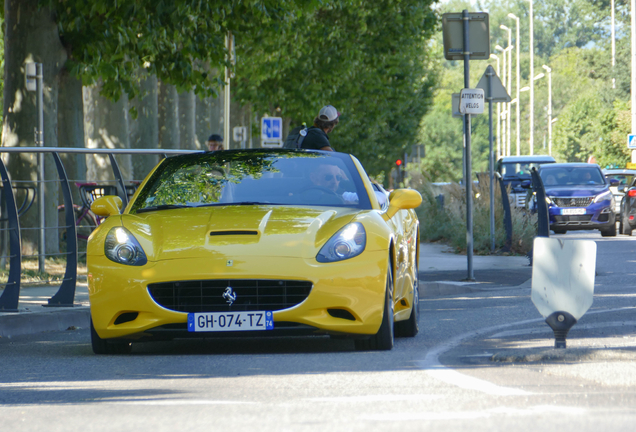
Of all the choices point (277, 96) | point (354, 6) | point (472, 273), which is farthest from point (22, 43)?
point (277, 96)

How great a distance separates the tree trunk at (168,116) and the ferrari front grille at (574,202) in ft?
28.1

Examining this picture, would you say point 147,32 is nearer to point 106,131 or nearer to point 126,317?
point 106,131

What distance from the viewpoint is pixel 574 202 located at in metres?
26.8

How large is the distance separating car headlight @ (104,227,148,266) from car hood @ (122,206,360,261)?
0.04 metres

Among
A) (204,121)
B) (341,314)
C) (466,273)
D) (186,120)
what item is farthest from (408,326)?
(204,121)

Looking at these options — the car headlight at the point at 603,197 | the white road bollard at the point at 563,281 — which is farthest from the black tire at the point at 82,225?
the car headlight at the point at 603,197

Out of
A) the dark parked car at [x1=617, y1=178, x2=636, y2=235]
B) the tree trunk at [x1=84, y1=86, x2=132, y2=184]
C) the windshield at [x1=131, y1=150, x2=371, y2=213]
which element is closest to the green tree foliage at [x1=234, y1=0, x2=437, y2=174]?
the tree trunk at [x1=84, y1=86, x2=132, y2=184]

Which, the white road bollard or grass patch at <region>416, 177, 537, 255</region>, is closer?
the white road bollard

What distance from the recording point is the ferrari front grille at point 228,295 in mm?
7504

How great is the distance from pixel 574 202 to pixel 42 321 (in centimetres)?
1856

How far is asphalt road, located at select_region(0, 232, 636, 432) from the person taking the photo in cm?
525

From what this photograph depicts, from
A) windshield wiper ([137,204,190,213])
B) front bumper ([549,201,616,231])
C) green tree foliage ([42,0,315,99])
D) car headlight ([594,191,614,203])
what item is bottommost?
front bumper ([549,201,616,231])

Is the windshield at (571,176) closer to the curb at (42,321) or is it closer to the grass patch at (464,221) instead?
the grass patch at (464,221)

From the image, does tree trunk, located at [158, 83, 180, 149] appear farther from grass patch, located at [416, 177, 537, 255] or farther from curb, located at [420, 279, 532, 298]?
curb, located at [420, 279, 532, 298]
